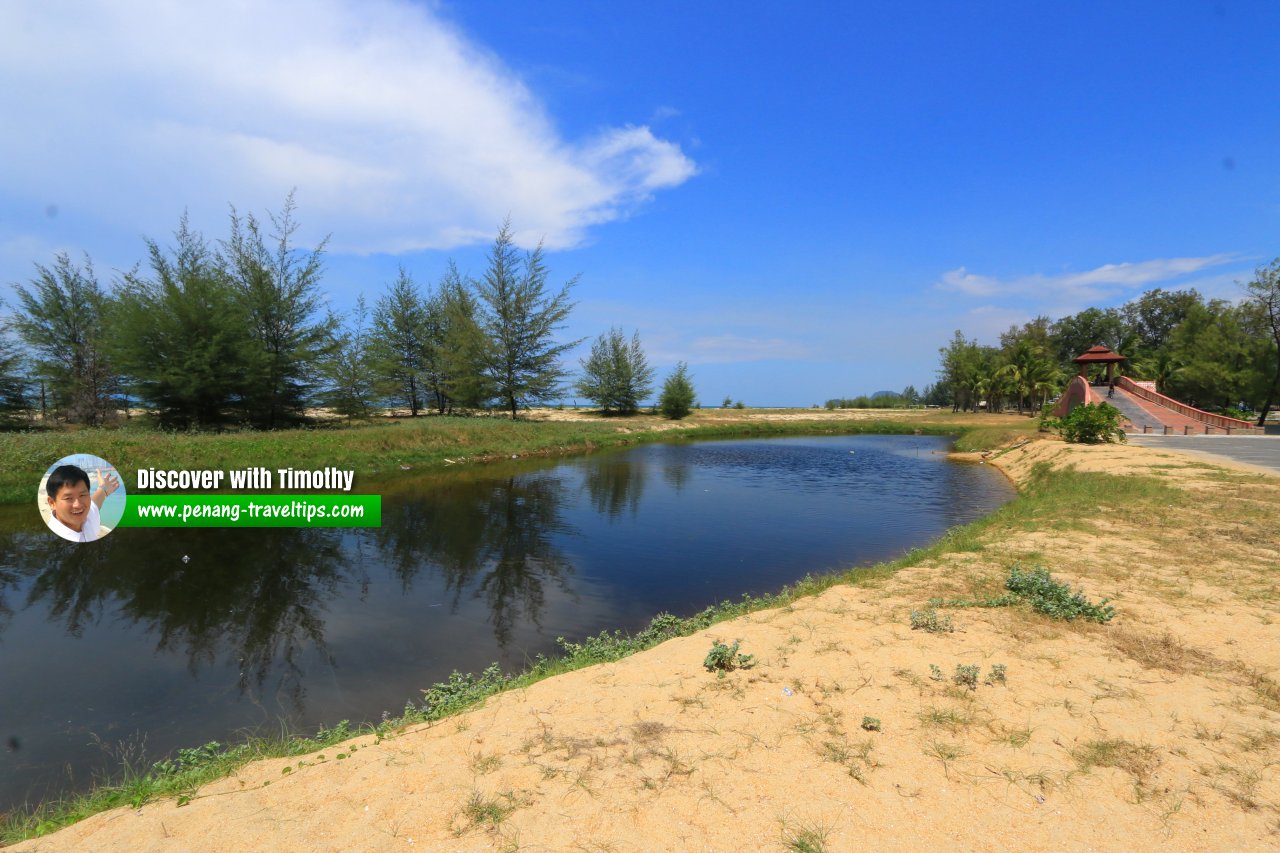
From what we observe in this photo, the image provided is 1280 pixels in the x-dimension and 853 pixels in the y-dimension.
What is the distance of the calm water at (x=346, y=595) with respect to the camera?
6141 millimetres

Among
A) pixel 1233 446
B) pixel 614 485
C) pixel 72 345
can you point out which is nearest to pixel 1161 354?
pixel 1233 446

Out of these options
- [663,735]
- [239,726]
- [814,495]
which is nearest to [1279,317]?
[814,495]

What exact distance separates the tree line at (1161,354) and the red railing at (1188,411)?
169 inches

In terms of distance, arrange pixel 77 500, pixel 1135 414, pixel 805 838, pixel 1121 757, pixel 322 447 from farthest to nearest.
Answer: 1. pixel 1135 414
2. pixel 322 447
3. pixel 77 500
4. pixel 1121 757
5. pixel 805 838

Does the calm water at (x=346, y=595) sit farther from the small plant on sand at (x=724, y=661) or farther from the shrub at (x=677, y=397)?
the shrub at (x=677, y=397)

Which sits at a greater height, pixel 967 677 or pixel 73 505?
pixel 73 505

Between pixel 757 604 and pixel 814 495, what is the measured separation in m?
12.1

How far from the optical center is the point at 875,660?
5.89 meters

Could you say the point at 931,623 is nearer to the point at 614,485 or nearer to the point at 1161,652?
the point at 1161,652

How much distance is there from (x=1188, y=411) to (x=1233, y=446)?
13.8 metres

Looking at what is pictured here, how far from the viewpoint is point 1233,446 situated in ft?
77.4

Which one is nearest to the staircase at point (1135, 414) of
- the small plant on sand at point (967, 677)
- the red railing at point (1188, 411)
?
the red railing at point (1188, 411)

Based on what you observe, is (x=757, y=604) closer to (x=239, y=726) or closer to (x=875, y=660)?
(x=875, y=660)

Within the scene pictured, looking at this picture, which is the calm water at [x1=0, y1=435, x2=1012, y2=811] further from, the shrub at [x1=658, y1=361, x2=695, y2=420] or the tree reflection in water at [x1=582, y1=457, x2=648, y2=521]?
the shrub at [x1=658, y1=361, x2=695, y2=420]
